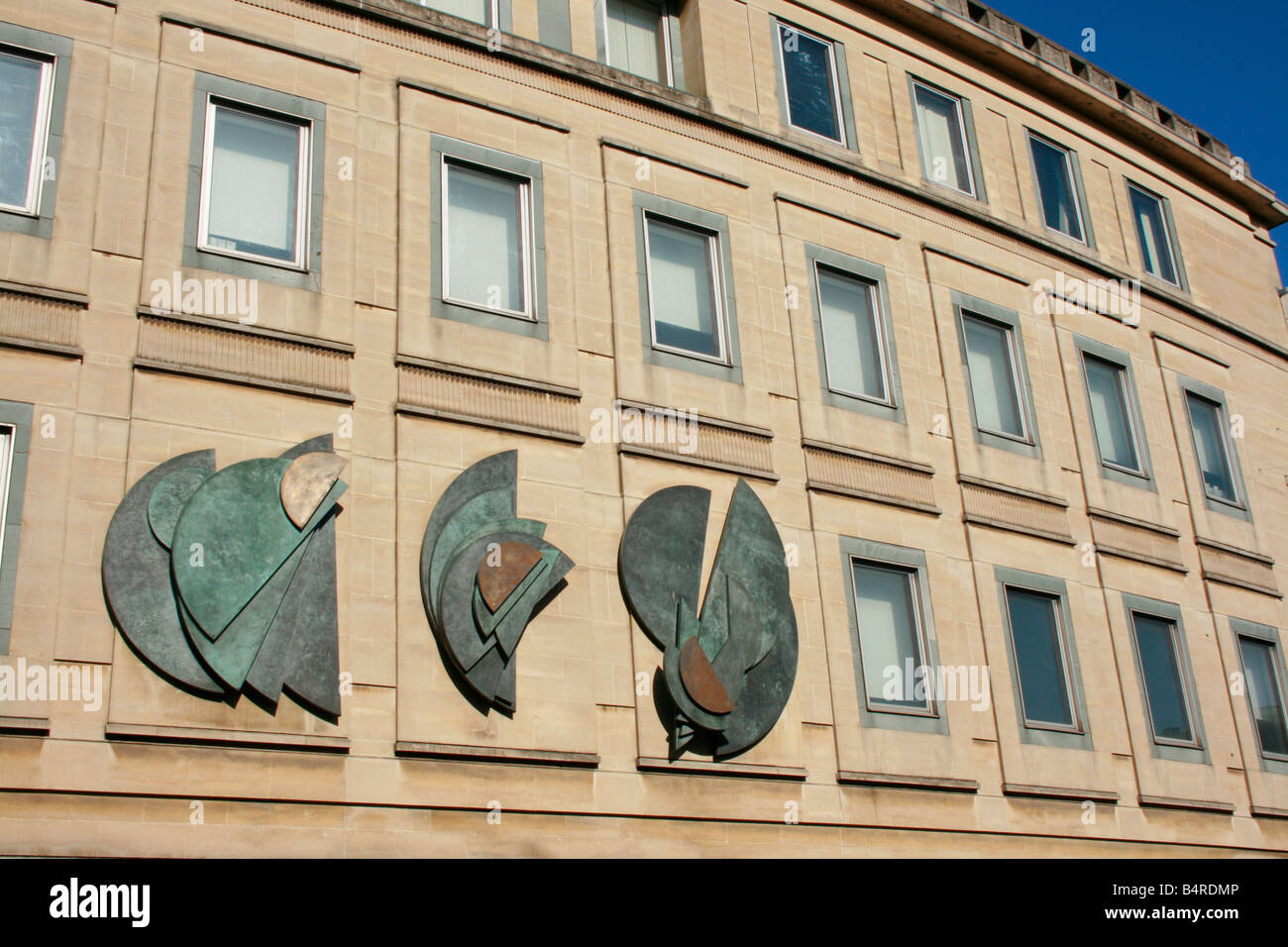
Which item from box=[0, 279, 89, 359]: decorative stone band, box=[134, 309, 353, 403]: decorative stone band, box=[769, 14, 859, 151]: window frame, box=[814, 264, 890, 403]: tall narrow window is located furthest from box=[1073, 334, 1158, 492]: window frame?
box=[0, 279, 89, 359]: decorative stone band

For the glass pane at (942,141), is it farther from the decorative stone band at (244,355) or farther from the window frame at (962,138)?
the decorative stone band at (244,355)

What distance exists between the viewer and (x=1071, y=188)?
24.5 meters

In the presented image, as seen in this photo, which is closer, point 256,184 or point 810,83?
point 256,184

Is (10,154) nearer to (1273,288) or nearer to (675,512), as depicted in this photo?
(675,512)

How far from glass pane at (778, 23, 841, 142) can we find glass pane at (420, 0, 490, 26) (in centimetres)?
494

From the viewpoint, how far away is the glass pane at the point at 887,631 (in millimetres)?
17562

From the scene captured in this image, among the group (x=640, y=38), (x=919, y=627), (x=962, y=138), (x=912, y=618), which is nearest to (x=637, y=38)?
(x=640, y=38)

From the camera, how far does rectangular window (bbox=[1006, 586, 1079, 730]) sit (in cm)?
1886

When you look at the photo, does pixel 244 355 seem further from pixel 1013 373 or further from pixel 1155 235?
pixel 1155 235

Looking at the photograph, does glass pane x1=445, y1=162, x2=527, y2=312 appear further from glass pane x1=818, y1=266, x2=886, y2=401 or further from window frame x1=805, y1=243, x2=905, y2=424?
glass pane x1=818, y1=266, x2=886, y2=401

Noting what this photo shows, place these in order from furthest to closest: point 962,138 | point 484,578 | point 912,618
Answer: point 962,138, point 912,618, point 484,578

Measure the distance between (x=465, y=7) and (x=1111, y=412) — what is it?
1219 cm
